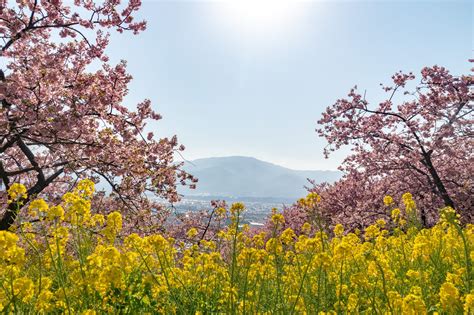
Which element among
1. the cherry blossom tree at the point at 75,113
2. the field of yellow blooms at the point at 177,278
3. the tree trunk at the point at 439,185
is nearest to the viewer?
the field of yellow blooms at the point at 177,278

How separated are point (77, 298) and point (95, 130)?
6460mm

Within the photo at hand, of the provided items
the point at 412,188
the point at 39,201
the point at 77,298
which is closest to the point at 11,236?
the point at 39,201

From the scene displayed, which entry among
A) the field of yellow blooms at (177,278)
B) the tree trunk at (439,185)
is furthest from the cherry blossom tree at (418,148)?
the field of yellow blooms at (177,278)

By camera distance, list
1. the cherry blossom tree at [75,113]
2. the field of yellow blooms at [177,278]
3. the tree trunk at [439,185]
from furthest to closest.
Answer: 1. the tree trunk at [439,185]
2. the cherry blossom tree at [75,113]
3. the field of yellow blooms at [177,278]

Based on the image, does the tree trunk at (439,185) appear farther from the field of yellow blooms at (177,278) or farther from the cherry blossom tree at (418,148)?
the field of yellow blooms at (177,278)

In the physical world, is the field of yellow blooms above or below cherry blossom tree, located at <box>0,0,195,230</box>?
below

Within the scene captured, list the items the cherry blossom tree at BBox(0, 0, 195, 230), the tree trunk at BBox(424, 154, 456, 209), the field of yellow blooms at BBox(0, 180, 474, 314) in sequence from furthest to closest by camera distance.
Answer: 1. the tree trunk at BBox(424, 154, 456, 209)
2. the cherry blossom tree at BBox(0, 0, 195, 230)
3. the field of yellow blooms at BBox(0, 180, 474, 314)

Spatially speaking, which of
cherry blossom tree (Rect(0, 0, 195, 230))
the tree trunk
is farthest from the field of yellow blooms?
the tree trunk

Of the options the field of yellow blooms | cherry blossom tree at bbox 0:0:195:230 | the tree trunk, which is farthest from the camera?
the tree trunk

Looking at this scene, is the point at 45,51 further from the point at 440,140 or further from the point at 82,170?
the point at 440,140

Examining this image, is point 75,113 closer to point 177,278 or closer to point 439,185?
point 177,278

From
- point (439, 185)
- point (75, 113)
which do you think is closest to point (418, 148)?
point (439, 185)

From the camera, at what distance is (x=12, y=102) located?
845 cm

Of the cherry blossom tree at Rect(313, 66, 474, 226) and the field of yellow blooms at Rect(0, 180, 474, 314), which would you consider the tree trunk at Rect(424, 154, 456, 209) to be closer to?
the cherry blossom tree at Rect(313, 66, 474, 226)
